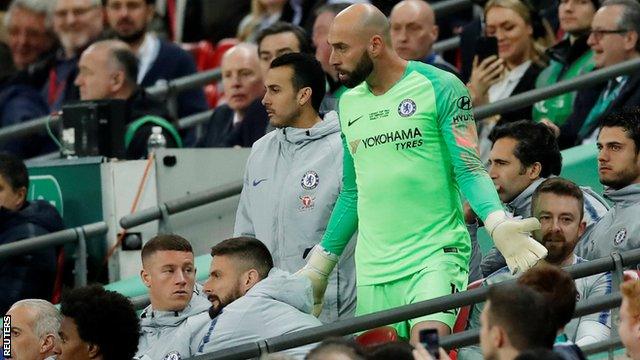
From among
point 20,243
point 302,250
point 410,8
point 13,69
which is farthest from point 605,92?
point 13,69

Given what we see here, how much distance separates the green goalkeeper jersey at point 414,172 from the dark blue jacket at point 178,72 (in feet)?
17.5

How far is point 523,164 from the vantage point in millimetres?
9969

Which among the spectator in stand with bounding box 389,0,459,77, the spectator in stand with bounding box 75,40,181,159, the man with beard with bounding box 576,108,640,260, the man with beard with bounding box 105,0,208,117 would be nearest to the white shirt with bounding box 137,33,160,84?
the man with beard with bounding box 105,0,208,117

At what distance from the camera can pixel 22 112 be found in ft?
46.9

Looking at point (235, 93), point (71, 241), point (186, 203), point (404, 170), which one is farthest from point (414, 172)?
point (235, 93)

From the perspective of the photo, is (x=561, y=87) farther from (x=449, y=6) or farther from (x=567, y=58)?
(x=449, y=6)

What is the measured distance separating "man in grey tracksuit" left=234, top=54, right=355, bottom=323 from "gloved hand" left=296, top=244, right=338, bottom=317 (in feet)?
1.23

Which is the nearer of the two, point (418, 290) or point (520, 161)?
point (418, 290)

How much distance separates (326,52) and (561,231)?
3.38 m

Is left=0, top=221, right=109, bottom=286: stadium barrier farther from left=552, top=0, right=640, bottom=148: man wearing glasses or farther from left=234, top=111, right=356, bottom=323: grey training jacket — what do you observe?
left=552, top=0, right=640, bottom=148: man wearing glasses

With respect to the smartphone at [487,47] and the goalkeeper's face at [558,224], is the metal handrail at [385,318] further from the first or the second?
the smartphone at [487,47]

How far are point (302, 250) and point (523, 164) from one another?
123cm

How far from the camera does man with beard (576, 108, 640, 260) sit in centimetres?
968

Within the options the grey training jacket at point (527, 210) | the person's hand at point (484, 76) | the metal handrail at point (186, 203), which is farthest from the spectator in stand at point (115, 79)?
the grey training jacket at point (527, 210)
